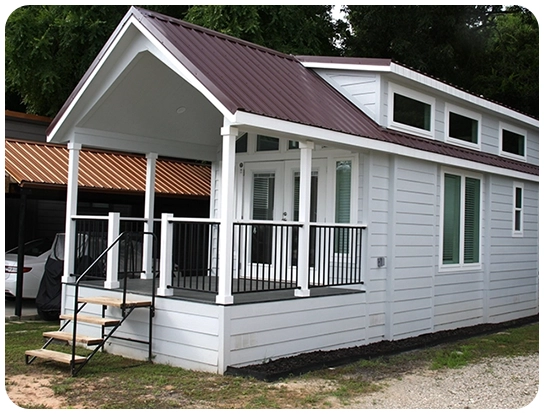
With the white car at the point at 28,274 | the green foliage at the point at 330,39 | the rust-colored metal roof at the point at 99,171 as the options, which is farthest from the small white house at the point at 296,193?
the green foliage at the point at 330,39

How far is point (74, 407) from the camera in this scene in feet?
19.5

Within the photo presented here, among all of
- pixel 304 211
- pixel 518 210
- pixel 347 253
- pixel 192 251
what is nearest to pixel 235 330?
pixel 192 251

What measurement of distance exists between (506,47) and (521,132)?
883cm

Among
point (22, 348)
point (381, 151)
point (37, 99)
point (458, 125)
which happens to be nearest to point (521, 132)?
point (458, 125)

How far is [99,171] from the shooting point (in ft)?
44.7

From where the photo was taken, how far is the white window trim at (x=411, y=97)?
9898 millimetres

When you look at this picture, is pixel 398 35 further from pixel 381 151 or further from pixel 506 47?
pixel 381 151

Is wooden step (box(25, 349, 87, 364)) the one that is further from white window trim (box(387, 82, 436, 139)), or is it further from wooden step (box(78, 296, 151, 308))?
white window trim (box(387, 82, 436, 139))

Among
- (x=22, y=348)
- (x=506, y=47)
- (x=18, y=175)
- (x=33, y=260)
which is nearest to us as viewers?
(x=22, y=348)

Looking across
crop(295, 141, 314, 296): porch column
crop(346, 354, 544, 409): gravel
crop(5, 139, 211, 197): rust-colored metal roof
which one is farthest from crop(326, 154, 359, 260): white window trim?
crop(5, 139, 211, 197): rust-colored metal roof

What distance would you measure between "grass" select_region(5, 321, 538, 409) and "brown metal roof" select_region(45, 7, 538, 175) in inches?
111

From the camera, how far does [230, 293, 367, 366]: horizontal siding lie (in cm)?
732

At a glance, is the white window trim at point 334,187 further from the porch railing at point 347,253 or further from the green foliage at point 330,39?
the green foliage at point 330,39

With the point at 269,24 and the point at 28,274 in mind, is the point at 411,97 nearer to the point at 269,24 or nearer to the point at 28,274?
the point at 28,274
